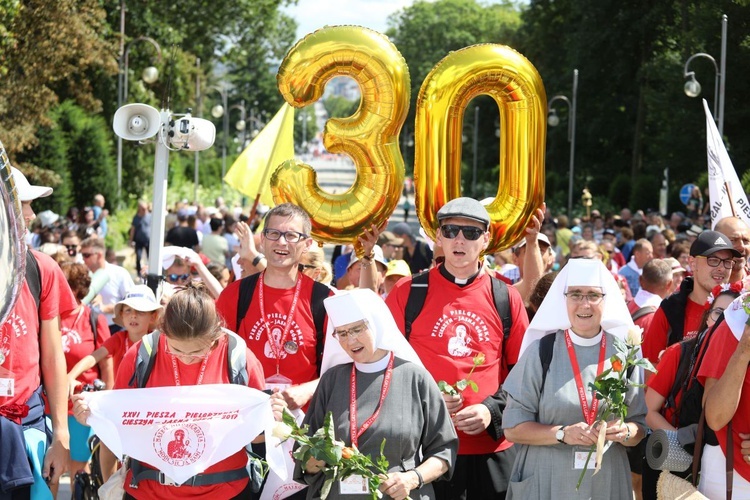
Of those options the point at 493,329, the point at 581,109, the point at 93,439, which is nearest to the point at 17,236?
the point at 493,329

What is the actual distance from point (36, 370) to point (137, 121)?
2.10 metres

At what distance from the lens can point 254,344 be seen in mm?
5582

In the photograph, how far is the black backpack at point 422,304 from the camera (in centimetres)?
557

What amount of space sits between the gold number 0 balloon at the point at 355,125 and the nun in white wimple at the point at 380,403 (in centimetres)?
198

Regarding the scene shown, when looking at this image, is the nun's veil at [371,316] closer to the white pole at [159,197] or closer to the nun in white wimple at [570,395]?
the nun in white wimple at [570,395]

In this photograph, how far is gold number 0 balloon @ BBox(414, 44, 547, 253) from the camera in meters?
6.77

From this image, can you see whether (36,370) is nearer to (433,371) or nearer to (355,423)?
(355,423)

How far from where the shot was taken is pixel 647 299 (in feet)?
26.7

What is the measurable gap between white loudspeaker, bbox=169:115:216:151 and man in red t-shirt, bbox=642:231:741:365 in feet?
9.22

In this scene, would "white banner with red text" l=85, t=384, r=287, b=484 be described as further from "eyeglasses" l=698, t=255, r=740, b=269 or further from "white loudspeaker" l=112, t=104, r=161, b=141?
"eyeglasses" l=698, t=255, r=740, b=269

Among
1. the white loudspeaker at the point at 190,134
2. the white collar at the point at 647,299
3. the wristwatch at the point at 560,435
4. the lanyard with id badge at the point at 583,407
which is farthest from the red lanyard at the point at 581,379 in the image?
the white collar at the point at 647,299

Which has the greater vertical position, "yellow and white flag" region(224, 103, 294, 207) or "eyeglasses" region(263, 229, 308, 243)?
"yellow and white flag" region(224, 103, 294, 207)

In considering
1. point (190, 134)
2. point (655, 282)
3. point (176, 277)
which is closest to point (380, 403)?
point (190, 134)

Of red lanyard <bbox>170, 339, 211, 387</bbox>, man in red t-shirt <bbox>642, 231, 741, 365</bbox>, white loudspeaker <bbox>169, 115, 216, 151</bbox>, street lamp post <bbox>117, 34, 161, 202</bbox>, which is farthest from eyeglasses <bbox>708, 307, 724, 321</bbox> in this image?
street lamp post <bbox>117, 34, 161, 202</bbox>
